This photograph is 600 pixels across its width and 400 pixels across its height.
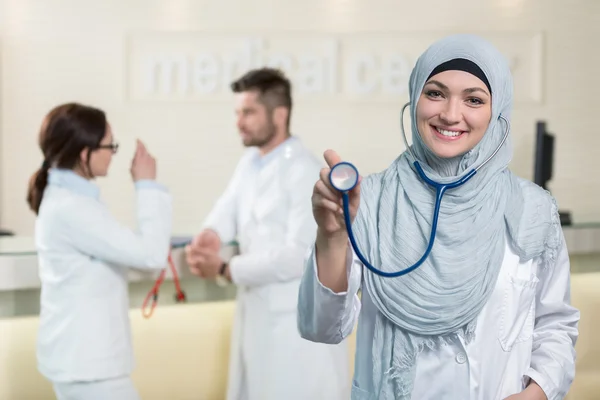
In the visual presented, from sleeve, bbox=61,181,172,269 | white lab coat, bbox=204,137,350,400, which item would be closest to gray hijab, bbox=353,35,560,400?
sleeve, bbox=61,181,172,269

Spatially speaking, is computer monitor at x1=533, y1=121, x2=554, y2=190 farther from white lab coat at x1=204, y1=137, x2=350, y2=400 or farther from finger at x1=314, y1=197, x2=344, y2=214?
finger at x1=314, y1=197, x2=344, y2=214

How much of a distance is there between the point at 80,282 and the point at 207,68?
262 cm

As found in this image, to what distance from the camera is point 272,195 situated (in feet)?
9.86

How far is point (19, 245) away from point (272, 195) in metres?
1.01

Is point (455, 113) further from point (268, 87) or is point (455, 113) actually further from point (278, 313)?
point (268, 87)

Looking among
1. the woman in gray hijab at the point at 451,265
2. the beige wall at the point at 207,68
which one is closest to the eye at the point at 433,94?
the woman in gray hijab at the point at 451,265

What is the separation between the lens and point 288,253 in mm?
2879

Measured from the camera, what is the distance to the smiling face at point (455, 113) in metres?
1.47

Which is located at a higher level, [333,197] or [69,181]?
[333,197]

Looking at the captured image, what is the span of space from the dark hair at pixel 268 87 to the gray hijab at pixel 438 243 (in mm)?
1735

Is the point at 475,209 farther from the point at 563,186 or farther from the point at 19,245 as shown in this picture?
the point at 563,186

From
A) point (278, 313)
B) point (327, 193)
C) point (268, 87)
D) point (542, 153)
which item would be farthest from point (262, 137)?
point (327, 193)

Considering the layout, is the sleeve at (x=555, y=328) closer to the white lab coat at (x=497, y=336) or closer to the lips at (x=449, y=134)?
the white lab coat at (x=497, y=336)

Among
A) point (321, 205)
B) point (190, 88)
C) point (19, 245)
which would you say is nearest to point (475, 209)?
point (321, 205)
